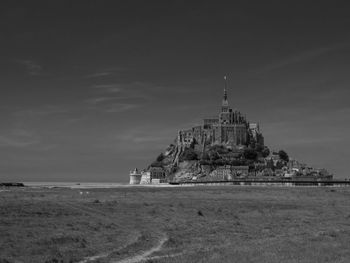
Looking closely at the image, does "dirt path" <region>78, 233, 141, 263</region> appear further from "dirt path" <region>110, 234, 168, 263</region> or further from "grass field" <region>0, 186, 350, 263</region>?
"dirt path" <region>110, 234, 168, 263</region>

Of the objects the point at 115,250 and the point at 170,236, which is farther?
the point at 170,236

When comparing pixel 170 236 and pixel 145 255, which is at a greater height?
pixel 170 236

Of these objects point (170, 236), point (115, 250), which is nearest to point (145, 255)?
point (115, 250)

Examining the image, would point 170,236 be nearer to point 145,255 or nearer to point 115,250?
point 115,250

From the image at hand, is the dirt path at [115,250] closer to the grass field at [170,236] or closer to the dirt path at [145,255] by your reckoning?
the grass field at [170,236]

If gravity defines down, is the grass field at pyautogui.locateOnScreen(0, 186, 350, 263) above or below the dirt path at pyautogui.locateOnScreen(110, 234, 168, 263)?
above

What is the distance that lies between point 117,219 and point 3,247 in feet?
49.3

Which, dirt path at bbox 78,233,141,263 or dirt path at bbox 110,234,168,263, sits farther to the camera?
dirt path at bbox 78,233,141,263

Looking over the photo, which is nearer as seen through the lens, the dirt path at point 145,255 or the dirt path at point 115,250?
the dirt path at point 145,255

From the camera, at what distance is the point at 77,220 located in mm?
39250

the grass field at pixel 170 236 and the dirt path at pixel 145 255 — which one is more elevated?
the grass field at pixel 170 236

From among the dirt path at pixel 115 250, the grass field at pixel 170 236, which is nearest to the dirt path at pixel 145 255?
the grass field at pixel 170 236

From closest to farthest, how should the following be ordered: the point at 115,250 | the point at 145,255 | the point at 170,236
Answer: the point at 145,255 → the point at 115,250 → the point at 170,236

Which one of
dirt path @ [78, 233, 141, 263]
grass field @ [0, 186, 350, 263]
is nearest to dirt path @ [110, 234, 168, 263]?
grass field @ [0, 186, 350, 263]
